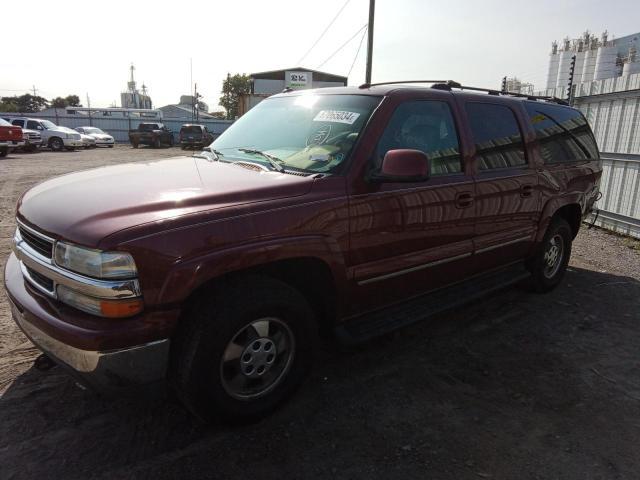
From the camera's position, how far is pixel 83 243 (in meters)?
2.10

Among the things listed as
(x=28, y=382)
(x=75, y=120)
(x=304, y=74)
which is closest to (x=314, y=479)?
(x=28, y=382)

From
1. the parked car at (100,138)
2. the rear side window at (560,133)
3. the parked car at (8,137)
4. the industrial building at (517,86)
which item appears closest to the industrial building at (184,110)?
the parked car at (100,138)

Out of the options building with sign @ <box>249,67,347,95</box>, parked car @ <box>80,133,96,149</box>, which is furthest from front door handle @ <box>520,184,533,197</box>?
building with sign @ <box>249,67,347,95</box>

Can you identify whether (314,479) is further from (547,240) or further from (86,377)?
(547,240)

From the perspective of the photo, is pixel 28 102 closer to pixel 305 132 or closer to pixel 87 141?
pixel 87 141

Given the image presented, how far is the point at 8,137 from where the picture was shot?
1859cm

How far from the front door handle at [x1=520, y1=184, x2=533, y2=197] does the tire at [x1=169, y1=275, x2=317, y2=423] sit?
8.12 feet

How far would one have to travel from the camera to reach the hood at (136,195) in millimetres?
2209

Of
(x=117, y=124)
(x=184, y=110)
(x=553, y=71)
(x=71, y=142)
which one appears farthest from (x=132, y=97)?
(x=553, y=71)

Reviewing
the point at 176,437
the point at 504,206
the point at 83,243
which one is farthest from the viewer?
the point at 504,206

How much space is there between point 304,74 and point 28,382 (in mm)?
32889

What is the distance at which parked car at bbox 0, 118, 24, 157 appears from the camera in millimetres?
18344

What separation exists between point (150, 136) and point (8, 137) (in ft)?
42.0

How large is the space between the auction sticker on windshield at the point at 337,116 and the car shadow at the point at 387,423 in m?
1.74
